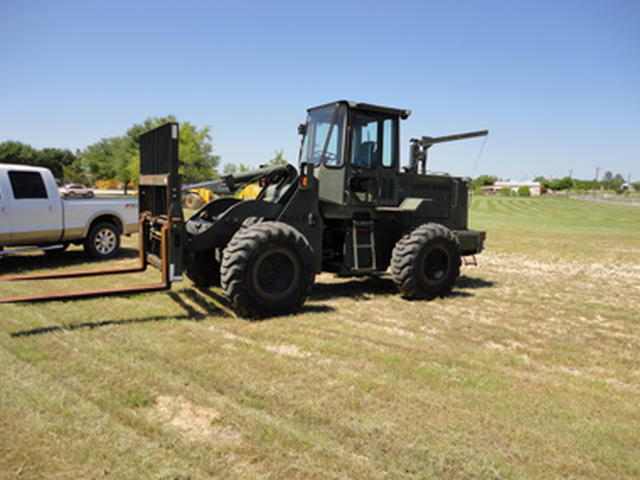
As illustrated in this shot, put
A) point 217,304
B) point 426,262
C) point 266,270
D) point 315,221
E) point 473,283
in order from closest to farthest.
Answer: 1. point 266,270
2. point 217,304
3. point 315,221
4. point 426,262
5. point 473,283

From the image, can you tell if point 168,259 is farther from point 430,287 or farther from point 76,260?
point 76,260

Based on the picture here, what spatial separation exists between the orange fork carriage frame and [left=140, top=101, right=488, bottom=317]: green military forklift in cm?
2

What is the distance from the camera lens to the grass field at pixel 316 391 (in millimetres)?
3225

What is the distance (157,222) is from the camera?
6.88 m

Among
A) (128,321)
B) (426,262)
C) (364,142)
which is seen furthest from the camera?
(426,262)

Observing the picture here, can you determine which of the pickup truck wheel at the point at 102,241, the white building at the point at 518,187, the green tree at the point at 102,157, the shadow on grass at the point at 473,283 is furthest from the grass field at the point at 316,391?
the white building at the point at 518,187

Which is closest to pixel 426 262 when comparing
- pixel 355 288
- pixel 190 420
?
pixel 355 288

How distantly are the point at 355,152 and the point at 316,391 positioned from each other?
4.58 meters

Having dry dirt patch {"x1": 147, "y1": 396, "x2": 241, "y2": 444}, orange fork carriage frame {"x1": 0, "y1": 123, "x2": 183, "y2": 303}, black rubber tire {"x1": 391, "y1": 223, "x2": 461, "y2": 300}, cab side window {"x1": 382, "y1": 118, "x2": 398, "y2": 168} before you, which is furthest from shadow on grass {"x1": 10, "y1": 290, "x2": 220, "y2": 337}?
cab side window {"x1": 382, "y1": 118, "x2": 398, "y2": 168}

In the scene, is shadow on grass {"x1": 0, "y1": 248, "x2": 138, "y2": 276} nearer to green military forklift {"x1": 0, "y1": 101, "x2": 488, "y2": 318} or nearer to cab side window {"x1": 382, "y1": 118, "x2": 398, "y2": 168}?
green military forklift {"x1": 0, "y1": 101, "x2": 488, "y2": 318}

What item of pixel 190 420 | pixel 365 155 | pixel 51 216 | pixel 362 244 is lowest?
pixel 190 420

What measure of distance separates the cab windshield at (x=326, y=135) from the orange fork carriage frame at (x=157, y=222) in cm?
251

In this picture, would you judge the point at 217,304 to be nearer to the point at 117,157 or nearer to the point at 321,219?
the point at 321,219

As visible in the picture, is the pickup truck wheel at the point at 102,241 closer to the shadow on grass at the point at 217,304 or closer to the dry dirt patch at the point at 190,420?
the shadow on grass at the point at 217,304
